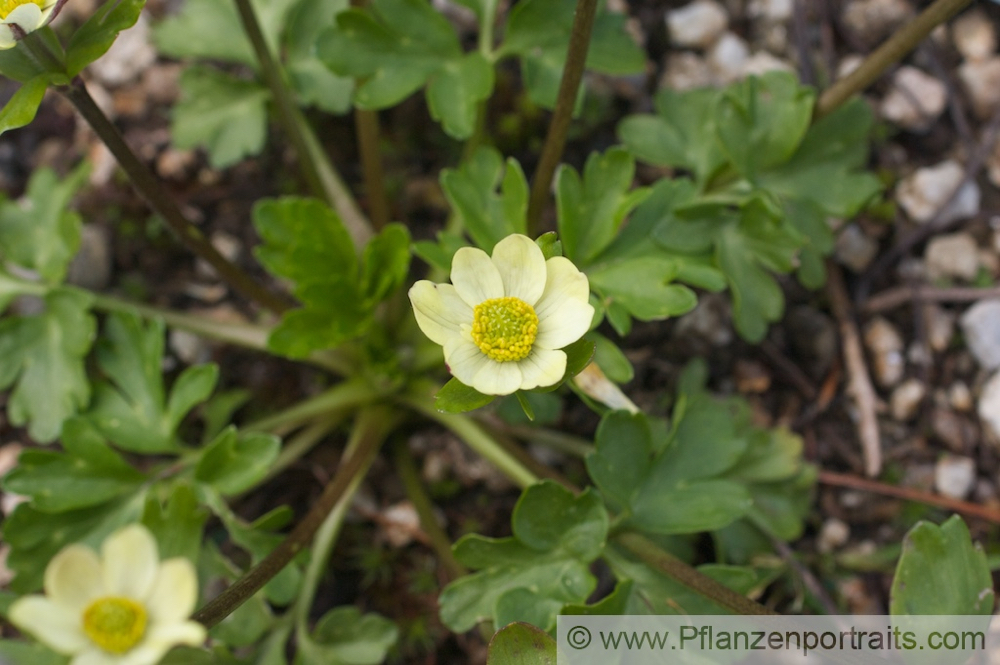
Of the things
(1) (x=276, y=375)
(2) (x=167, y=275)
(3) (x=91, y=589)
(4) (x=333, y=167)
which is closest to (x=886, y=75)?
(4) (x=333, y=167)

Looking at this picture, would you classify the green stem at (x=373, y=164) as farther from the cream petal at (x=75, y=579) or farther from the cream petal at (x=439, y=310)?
the cream petal at (x=75, y=579)

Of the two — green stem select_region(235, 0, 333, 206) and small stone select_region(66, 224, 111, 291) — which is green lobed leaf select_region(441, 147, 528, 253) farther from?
small stone select_region(66, 224, 111, 291)

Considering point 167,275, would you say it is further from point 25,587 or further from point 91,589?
point 91,589

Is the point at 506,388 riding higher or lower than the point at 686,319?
higher

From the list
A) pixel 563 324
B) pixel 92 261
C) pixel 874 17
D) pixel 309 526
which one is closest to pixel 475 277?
pixel 563 324

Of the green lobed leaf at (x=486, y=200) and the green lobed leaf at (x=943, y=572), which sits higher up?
the green lobed leaf at (x=486, y=200)

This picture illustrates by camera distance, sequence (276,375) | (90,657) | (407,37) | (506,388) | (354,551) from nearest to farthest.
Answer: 1. (90,657)
2. (506,388)
3. (407,37)
4. (354,551)
5. (276,375)

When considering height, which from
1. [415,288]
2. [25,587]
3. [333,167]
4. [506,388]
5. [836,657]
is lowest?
[836,657]

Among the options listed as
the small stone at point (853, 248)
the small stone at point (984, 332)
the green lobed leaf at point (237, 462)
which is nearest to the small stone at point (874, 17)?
the small stone at point (853, 248)
